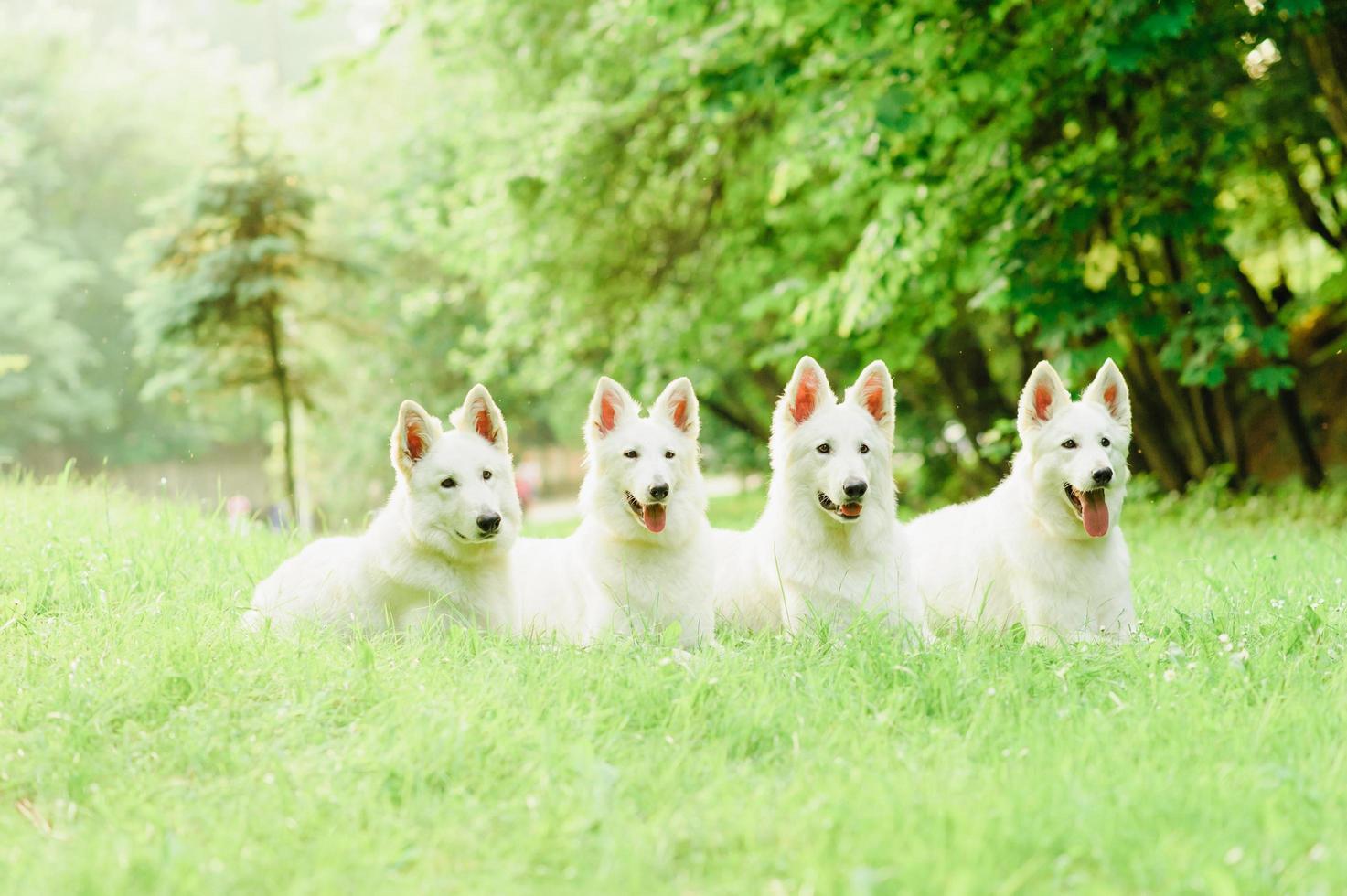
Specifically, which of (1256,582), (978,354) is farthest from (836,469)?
(978,354)

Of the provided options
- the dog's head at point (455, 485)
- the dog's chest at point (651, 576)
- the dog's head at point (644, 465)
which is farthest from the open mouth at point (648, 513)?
the dog's head at point (455, 485)

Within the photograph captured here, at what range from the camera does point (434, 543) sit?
230 inches

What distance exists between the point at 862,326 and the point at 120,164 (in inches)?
1368

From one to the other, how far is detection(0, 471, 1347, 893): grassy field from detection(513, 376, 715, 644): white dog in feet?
1.24

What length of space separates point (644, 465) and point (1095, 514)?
2.21m

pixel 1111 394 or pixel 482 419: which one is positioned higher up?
pixel 482 419

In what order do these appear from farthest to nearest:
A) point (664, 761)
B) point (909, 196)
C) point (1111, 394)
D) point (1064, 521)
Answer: point (909, 196)
point (1111, 394)
point (1064, 521)
point (664, 761)

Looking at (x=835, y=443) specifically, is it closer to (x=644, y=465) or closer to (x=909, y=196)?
(x=644, y=465)

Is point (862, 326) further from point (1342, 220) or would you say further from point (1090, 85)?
point (1342, 220)

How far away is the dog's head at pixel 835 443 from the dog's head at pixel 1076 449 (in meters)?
0.72

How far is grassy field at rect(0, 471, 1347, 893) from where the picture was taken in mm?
3486

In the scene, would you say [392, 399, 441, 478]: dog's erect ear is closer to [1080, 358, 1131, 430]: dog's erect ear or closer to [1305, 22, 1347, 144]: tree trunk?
[1080, 358, 1131, 430]: dog's erect ear

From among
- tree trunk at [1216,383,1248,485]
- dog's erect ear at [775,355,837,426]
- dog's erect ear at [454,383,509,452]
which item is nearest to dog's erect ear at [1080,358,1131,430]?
dog's erect ear at [775,355,837,426]

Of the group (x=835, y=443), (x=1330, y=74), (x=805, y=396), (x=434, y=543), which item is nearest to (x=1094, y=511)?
(x=835, y=443)
